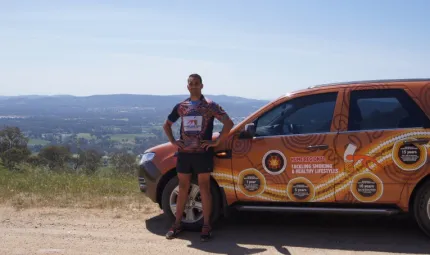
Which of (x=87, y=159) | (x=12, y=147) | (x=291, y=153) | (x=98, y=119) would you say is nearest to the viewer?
(x=291, y=153)

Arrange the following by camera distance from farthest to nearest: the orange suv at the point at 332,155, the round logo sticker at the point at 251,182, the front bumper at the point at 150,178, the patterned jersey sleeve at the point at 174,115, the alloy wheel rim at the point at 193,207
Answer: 1. the front bumper at the point at 150,178
2. the alloy wheel rim at the point at 193,207
3. the patterned jersey sleeve at the point at 174,115
4. the round logo sticker at the point at 251,182
5. the orange suv at the point at 332,155

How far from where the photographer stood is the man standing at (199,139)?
18.4ft

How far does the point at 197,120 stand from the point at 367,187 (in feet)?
6.84

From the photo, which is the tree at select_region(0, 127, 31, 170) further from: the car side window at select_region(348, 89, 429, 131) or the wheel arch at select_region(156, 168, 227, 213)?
the car side window at select_region(348, 89, 429, 131)

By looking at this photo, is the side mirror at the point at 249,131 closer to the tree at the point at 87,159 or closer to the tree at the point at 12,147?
the tree at the point at 87,159

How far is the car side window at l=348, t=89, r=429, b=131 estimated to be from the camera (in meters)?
5.26

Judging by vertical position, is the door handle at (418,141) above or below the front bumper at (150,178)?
above

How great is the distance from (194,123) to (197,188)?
2.88 ft

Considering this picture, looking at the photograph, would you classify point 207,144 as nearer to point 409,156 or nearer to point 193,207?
point 193,207

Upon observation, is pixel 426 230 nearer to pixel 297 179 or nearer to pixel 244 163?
pixel 297 179

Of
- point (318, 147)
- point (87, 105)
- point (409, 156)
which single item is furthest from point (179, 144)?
point (87, 105)

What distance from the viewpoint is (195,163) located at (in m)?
5.62

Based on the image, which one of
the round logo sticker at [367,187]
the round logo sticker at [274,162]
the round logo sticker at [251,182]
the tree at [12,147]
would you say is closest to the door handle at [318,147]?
the round logo sticker at [274,162]

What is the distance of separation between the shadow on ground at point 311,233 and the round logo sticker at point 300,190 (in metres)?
0.49
